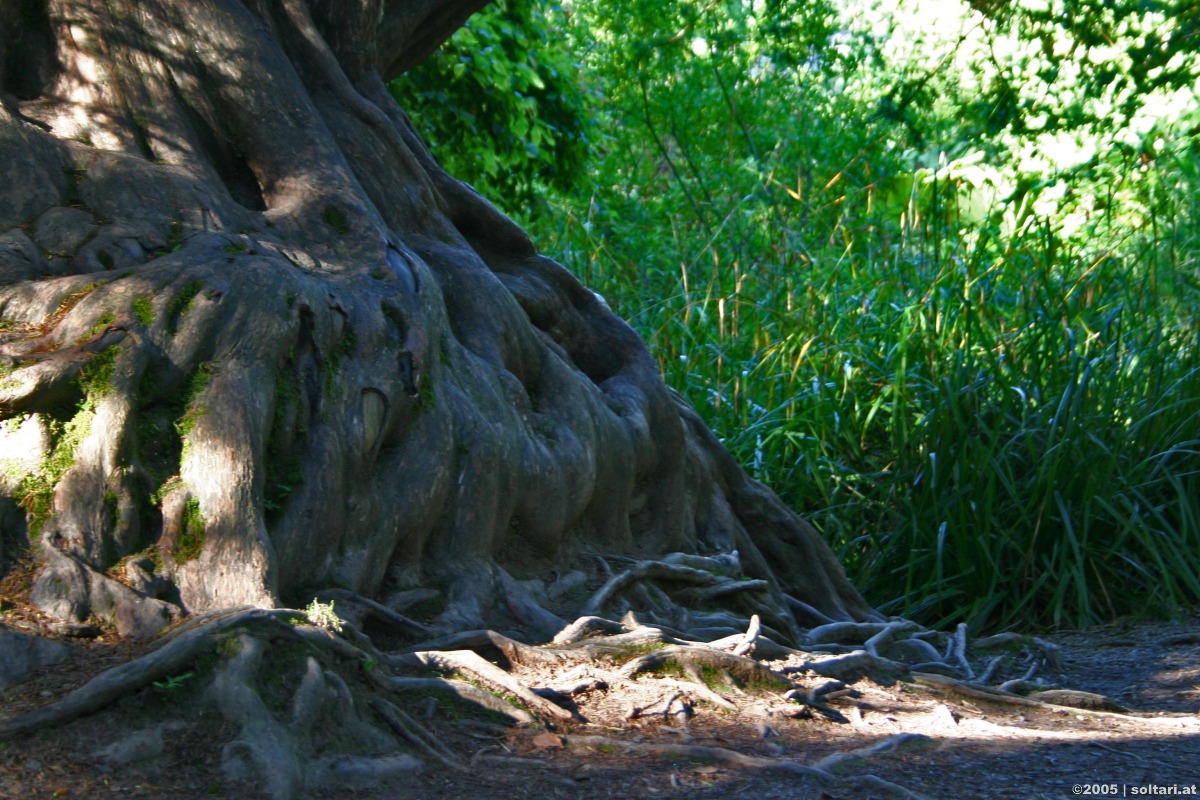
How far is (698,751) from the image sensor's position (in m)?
3.43

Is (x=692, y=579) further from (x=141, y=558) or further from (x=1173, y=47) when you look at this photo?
(x=1173, y=47)

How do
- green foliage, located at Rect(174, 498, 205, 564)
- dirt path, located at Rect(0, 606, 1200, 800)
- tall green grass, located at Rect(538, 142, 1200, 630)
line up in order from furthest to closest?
tall green grass, located at Rect(538, 142, 1200, 630) → green foliage, located at Rect(174, 498, 205, 564) → dirt path, located at Rect(0, 606, 1200, 800)

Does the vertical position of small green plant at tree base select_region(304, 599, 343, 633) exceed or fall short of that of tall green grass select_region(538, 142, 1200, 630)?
it falls short

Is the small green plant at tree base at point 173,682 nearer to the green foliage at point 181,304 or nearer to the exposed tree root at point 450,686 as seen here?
the exposed tree root at point 450,686

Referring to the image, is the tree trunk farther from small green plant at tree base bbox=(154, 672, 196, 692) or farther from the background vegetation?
the background vegetation

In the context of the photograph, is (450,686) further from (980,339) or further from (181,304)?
(980,339)

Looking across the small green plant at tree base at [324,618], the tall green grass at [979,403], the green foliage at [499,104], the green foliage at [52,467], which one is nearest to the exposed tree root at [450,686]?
the small green plant at tree base at [324,618]

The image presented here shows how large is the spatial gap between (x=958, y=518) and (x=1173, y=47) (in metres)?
3.22

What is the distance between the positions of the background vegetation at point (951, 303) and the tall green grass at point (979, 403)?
0.02 metres

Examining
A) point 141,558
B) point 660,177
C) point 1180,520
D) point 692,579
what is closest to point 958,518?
point 1180,520

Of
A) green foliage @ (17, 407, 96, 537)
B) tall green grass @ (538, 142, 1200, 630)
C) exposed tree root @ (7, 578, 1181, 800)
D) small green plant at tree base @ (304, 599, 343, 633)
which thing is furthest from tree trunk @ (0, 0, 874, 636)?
tall green grass @ (538, 142, 1200, 630)

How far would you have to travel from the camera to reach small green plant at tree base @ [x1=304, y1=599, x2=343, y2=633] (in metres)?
3.41

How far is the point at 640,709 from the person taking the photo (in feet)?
12.3

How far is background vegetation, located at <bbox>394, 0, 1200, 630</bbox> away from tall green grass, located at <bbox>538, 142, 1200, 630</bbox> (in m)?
0.02
